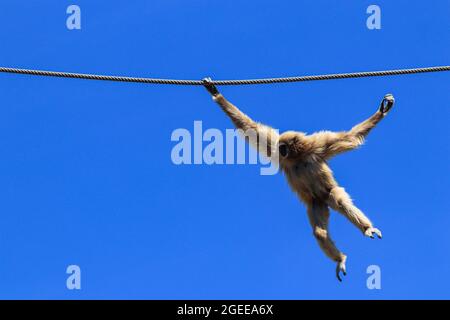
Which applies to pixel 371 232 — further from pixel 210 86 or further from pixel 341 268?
pixel 210 86

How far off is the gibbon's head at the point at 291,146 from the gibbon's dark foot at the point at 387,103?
4.52ft

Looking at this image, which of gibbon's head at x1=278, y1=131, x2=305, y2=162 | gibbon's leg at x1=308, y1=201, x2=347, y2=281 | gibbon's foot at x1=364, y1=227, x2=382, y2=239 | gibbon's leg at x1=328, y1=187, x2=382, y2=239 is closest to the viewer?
gibbon's foot at x1=364, y1=227, x2=382, y2=239

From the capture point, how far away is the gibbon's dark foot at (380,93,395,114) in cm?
1242

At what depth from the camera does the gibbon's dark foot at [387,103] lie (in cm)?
1242

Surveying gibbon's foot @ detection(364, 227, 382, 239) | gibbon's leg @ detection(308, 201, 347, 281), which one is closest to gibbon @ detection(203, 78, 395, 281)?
gibbon's leg @ detection(308, 201, 347, 281)

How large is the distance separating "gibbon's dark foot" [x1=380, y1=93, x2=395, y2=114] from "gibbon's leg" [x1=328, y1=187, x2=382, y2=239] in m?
1.50

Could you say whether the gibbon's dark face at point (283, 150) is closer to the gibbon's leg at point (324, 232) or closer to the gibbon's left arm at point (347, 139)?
the gibbon's left arm at point (347, 139)

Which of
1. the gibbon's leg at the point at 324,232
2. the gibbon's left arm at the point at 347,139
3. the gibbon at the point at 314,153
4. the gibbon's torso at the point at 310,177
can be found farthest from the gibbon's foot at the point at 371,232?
the gibbon's left arm at the point at 347,139

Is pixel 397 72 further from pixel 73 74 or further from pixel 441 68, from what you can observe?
pixel 73 74

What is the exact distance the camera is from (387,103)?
12.6 metres

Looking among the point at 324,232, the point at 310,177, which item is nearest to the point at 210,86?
the point at 310,177

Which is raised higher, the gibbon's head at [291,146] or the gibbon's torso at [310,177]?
the gibbon's head at [291,146]

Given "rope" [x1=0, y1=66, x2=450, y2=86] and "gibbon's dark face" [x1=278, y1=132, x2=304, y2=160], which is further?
"gibbon's dark face" [x1=278, y1=132, x2=304, y2=160]

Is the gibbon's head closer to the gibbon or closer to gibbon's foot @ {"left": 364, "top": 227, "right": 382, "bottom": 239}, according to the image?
the gibbon
